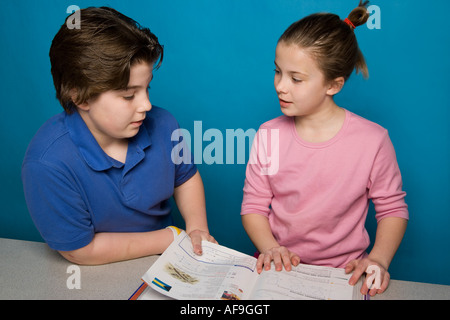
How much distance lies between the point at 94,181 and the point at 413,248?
1.42 metres

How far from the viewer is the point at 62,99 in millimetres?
1049

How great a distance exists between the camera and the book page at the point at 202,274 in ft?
2.84

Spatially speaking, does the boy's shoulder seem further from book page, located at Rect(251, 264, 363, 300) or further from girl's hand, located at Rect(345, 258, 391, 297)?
girl's hand, located at Rect(345, 258, 391, 297)

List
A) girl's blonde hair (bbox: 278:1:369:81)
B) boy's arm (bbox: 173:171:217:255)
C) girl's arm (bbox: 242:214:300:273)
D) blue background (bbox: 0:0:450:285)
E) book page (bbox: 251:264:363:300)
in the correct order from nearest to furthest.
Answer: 1. book page (bbox: 251:264:363:300)
2. girl's arm (bbox: 242:214:300:273)
3. girl's blonde hair (bbox: 278:1:369:81)
4. boy's arm (bbox: 173:171:217:255)
5. blue background (bbox: 0:0:450:285)

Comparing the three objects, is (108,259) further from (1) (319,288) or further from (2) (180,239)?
(1) (319,288)

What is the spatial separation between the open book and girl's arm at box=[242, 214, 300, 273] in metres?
0.02

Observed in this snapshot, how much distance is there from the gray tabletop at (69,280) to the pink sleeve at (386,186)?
21cm

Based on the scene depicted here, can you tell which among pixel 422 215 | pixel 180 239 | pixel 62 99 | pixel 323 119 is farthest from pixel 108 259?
pixel 422 215

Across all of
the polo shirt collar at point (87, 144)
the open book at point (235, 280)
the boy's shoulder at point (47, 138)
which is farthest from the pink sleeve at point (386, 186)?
the boy's shoulder at point (47, 138)

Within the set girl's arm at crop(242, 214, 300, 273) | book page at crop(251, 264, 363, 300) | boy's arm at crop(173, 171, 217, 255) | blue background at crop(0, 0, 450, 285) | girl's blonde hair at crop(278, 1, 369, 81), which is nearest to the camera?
book page at crop(251, 264, 363, 300)

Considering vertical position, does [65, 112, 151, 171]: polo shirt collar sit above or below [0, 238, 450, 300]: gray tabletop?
above

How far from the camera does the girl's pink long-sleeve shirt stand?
3.68ft

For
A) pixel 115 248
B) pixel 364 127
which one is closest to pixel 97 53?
pixel 115 248

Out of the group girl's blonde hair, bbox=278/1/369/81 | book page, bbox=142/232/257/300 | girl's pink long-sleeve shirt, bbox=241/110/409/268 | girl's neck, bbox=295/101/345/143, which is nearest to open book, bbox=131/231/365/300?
book page, bbox=142/232/257/300
